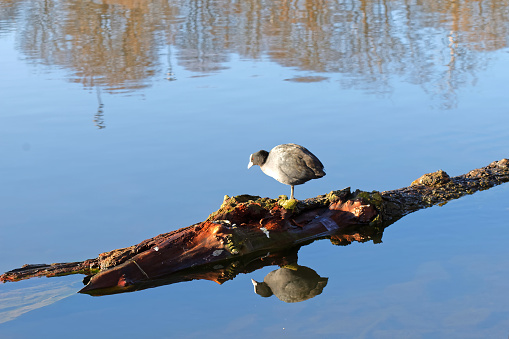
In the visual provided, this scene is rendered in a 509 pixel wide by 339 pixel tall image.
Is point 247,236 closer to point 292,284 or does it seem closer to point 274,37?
point 292,284

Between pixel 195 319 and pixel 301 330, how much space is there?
2.88 ft

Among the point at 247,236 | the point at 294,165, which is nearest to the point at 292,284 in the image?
the point at 247,236

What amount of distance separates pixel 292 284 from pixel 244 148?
376 centimetres

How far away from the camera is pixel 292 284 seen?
6.24 meters

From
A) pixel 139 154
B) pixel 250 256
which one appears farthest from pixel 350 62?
pixel 250 256

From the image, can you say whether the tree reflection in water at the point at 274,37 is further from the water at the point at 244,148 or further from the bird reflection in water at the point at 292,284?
the bird reflection in water at the point at 292,284

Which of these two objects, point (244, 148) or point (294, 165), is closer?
point (294, 165)

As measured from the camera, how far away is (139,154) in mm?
9727

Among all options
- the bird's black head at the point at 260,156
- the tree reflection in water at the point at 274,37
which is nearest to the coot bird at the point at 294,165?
the bird's black head at the point at 260,156

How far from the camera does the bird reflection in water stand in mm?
6008

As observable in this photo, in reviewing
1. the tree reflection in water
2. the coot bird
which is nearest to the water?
the tree reflection in water

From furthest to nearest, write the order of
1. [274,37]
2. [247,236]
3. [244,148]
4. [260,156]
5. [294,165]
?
[274,37], [244,148], [260,156], [294,165], [247,236]

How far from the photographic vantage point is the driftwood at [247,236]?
6301 mm

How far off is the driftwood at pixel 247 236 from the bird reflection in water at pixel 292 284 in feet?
0.78
